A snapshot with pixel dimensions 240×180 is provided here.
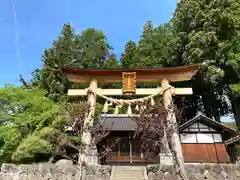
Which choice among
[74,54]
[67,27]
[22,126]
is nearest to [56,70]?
[74,54]

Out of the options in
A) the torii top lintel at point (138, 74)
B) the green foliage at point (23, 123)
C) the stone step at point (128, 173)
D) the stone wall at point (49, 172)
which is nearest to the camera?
the stone wall at point (49, 172)

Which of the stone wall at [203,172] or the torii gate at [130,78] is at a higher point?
the torii gate at [130,78]

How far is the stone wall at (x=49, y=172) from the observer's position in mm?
10285

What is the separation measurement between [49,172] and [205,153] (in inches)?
348

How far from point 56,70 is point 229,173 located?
50.8 ft

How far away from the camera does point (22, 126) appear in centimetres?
1237

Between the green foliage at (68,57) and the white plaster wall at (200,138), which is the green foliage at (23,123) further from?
the white plaster wall at (200,138)

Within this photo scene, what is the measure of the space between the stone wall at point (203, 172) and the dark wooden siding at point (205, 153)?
9.62 ft

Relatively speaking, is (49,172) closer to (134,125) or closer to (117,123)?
(134,125)

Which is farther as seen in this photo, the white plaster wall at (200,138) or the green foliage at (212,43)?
the green foliage at (212,43)

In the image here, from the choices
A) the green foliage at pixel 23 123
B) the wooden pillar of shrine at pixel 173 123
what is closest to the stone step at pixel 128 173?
the wooden pillar of shrine at pixel 173 123

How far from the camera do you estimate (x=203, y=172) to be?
33.3 feet

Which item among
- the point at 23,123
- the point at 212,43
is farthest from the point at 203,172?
the point at 212,43

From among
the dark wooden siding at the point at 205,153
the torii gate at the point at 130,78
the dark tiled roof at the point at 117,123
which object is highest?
the torii gate at the point at 130,78
